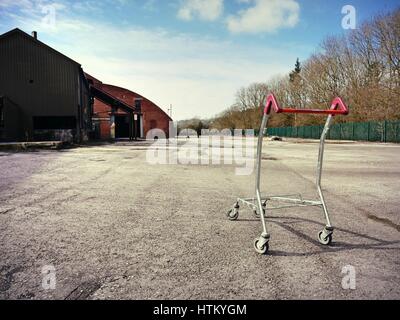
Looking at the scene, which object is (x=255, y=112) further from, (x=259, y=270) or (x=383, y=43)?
(x=259, y=270)

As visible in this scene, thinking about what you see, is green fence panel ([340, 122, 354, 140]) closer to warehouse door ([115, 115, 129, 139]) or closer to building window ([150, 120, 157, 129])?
building window ([150, 120, 157, 129])

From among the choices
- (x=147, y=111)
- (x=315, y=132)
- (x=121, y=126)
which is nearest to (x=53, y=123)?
(x=121, y=126)

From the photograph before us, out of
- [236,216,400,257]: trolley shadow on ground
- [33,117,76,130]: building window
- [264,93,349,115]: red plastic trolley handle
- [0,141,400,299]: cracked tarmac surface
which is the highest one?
A: [33,117,76,130]: building window

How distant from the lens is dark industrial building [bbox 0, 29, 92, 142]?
25344 mm

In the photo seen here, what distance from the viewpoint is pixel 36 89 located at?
25891 millimetres

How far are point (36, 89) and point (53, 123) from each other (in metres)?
3.04

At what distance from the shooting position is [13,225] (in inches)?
162

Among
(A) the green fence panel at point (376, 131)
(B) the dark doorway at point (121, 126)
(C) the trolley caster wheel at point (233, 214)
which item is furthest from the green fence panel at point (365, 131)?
(C) the trolley caster wheel at point (233, 214)

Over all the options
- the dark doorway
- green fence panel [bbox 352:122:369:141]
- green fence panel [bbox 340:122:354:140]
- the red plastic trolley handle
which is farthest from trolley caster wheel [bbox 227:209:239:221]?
green fence panel [bbox 340:122:354:140]

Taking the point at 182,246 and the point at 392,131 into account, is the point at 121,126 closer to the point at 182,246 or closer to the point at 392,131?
the point at 392,131

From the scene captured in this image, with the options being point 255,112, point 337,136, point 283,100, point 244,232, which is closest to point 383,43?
point 337,136

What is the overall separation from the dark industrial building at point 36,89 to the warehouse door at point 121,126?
48.1 feet

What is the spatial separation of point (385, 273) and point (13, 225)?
4333 mm

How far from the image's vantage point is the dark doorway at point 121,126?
41.8 m
